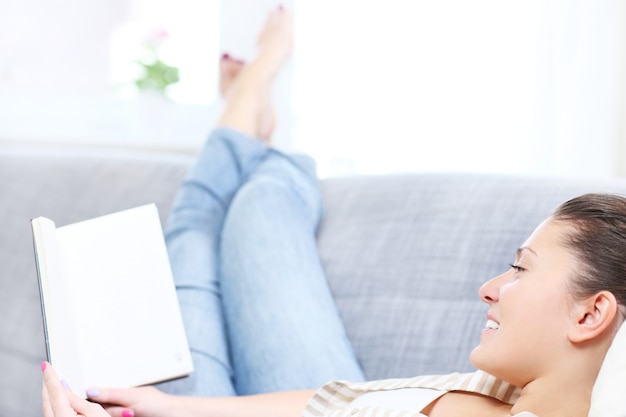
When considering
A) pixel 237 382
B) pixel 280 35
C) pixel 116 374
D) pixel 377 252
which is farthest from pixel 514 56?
pixel 116 374

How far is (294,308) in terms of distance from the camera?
4.45ft

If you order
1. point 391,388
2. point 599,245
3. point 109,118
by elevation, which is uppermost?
point 599,245

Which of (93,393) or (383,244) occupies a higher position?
(383,244)

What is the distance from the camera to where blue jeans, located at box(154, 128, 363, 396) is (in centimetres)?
132

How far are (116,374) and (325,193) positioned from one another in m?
0.58

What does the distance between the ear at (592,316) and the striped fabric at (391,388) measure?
0.16 metres

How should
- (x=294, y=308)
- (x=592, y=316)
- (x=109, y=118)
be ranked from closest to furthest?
1. (x=592, y=316)
2. (x=294, y=308)
3. (x=109, y=118)

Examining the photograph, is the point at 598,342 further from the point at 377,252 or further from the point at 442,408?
the point at 377,252

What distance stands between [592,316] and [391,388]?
0.91ft

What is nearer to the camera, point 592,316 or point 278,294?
point 592,316

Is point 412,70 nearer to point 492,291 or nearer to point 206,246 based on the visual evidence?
point 206,246

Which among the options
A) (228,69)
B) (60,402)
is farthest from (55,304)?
(228,69)

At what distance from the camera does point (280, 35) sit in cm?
215

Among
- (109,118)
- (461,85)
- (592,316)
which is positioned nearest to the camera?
(592,316)
